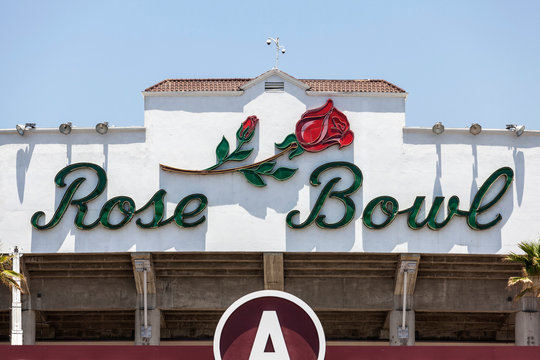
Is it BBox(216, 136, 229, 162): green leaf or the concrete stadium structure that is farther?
BBox(216, 136, 229, 162): green leaf

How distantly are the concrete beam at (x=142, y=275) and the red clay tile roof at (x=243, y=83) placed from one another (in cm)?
858

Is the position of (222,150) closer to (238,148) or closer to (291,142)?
(238,148)

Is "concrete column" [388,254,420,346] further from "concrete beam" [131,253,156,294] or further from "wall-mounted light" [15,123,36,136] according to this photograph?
"wall-mounted light" [15,123,36,136]

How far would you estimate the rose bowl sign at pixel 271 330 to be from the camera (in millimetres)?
19125

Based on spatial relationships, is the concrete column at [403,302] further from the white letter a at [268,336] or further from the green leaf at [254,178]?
the white letter a at [268,336]

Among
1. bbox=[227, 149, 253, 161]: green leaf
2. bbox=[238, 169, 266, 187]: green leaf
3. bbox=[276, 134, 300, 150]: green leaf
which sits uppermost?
bbox=[276, 134, 300, 150]: green leaf

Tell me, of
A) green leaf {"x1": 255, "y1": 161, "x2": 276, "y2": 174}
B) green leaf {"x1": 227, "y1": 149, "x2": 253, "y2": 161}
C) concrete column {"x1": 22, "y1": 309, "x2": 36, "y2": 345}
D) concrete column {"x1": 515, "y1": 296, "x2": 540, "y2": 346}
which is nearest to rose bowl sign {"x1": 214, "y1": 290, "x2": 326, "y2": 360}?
green leaf {"x1": 255, "y1": 161, "x2": 276, "y2": 174}

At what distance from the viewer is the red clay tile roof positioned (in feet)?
175

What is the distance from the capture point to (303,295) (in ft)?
173

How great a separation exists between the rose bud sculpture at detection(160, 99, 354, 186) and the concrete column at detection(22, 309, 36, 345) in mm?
10384

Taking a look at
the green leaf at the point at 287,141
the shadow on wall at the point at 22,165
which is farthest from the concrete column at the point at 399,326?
the shadow on wall at the point at 22,165

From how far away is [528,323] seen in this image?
2060 inches

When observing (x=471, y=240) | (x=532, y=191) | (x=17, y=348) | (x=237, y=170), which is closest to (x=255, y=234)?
(x=237, y=170)

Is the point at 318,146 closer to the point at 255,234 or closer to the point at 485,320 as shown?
the point at 255,234
